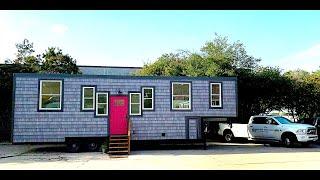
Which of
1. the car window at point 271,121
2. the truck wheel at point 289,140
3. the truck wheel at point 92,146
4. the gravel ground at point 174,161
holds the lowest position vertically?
the gravel ground at point 174,161

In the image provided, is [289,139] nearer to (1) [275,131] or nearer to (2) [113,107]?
(1) [275,131]

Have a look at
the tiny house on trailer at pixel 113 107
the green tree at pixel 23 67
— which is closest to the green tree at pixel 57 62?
the green tree at pixel 23 67

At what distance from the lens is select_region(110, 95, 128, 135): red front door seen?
16844 mm

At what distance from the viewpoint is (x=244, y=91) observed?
2438cm

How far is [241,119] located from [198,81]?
8.57 metres

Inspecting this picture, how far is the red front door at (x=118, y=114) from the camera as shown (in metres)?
16.8

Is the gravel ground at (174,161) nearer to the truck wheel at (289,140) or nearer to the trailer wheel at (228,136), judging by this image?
the truck wheel at (289,140)

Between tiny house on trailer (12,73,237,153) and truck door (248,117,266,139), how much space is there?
225cm

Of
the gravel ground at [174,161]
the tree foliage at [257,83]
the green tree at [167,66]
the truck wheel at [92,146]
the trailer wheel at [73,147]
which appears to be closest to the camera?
the gravel ground at [174,161]

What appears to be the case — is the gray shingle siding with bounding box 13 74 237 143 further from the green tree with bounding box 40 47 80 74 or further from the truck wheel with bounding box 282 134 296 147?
the green tree with bounding box 40 47 80 74

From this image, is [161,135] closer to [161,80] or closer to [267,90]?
[161,80]

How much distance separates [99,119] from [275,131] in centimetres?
906

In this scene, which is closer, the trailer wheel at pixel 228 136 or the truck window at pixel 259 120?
the truck window at pixel 259 120
